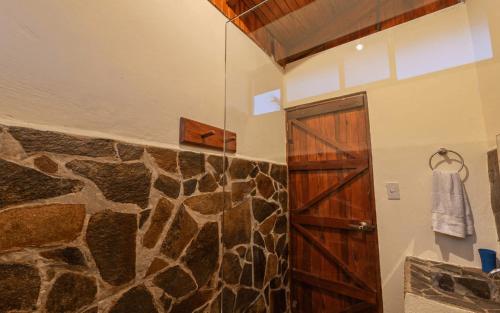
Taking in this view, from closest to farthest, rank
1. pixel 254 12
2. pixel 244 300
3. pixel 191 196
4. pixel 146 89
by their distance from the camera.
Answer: pixel 146 89
pixel 191 196
pixel 244 300
pixel 254 12

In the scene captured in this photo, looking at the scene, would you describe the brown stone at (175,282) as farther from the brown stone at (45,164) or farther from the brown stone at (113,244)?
the brown stone at (45,164)

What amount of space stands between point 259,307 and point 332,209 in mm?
1124

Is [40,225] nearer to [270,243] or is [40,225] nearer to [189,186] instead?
[189,186]

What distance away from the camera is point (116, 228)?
1.02 metres

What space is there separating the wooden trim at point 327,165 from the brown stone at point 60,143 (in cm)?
182

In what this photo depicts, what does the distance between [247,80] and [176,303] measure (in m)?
1.82

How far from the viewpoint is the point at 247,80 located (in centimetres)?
208

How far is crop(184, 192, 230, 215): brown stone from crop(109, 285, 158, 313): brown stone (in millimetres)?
488

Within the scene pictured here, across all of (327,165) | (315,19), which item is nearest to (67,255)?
(327,165)

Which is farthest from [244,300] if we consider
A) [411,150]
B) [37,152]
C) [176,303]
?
[411,150]

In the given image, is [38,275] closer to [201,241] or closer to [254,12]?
[201,241]

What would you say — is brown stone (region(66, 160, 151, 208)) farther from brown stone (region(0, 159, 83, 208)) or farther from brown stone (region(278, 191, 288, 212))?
brown stone (region(278, 191, 288, 212))

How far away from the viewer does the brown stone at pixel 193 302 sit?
4.17 feet

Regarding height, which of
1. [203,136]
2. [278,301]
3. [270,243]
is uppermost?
[203,136]
